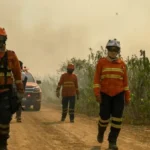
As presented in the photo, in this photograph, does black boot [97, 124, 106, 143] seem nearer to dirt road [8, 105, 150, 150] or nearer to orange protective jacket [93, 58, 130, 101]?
dirt road [8, 105, 150, 150]

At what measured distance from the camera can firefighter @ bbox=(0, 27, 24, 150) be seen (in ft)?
17.8

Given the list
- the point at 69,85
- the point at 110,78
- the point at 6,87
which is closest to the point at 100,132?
the point at 110,78

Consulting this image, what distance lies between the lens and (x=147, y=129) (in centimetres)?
984

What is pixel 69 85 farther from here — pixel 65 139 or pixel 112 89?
pixel 112 89

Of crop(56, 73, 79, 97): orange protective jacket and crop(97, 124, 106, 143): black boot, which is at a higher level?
crop(56, 73, 79, 97): orange protective jacket

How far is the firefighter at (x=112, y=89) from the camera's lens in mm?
6555

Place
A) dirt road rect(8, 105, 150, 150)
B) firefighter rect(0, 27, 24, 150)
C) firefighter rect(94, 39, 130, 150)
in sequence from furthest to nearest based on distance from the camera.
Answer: dirt road rect(8, 105, 150, 150) → firefighter rect(94, 39, 130, 150) → firefighter rect(0, 27, 24, 150)

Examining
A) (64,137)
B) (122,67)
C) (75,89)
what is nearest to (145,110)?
(75,89)

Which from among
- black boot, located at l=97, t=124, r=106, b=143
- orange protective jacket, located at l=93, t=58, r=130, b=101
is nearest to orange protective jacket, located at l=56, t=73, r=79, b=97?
black boot, located at l=97, t=124, r=106, b=143

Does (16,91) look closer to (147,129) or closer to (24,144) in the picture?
(24,144)

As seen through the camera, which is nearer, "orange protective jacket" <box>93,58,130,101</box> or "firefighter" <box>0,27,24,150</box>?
"firefighter" <box>0,27,24,150</box>

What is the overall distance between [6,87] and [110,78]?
80.0 inches

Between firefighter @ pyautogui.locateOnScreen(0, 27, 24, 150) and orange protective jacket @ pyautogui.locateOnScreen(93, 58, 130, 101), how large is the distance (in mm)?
1668

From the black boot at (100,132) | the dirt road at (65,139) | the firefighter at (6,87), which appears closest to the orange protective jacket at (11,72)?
the firefighter at (6,87)
